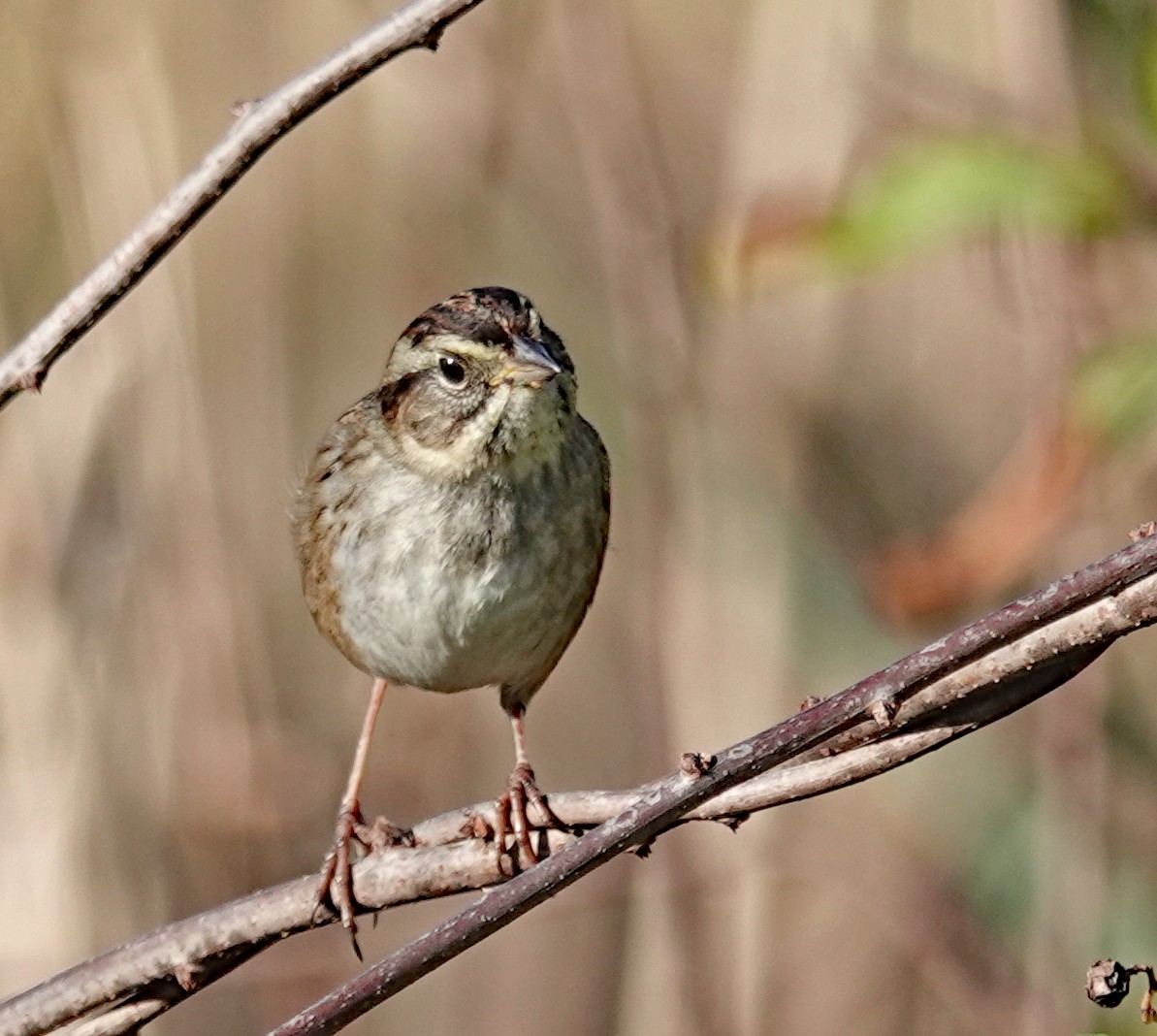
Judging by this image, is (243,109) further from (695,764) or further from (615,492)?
(615,492)

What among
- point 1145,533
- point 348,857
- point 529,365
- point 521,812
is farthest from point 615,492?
point 1145,533

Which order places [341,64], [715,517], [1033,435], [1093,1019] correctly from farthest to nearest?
[715,517]
[1093,1019]
[1033,435]
[341,64]

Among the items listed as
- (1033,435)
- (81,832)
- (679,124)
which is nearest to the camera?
(1033,435)

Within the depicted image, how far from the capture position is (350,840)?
304cm

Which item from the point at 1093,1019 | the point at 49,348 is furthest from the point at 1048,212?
the point at 1093,1019

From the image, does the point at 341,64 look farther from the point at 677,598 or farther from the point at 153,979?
the point at 677,598

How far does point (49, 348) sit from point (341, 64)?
1.35 ft

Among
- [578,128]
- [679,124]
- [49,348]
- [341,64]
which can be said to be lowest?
[49,348]

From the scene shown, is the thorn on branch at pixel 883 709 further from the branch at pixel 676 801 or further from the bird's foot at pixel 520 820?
the bird's foot at pixel 520 820

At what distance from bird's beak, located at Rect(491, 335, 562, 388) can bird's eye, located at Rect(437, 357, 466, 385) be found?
8 cm

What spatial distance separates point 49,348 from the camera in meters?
1.83

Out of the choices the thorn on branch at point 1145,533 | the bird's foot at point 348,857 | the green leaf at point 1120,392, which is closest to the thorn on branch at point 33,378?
the bird's foot at point 348,857

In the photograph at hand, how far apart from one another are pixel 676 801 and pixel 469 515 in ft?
5.47

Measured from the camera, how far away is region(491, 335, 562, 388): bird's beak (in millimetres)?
2971
